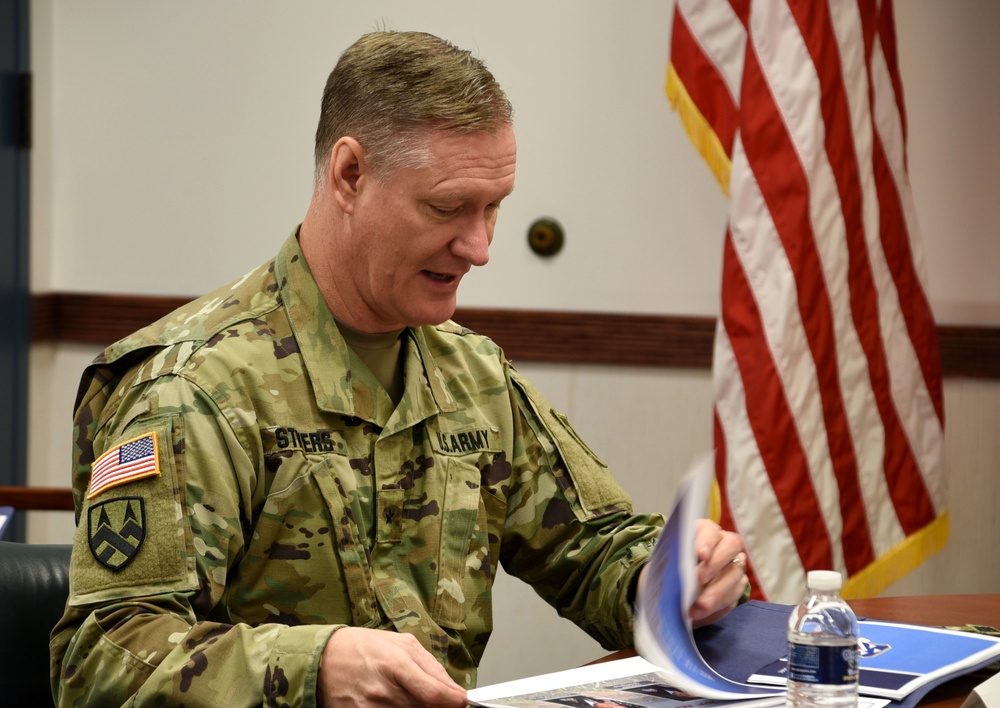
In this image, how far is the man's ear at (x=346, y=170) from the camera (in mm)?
1314

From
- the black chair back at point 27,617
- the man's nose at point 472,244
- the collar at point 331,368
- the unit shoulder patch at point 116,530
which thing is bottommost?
the black chair back at point 27,617

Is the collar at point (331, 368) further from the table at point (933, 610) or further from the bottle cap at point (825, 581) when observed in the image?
the bottle cap at point (825, 581)

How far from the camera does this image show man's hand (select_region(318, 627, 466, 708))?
3.28ft

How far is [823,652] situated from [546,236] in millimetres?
1906

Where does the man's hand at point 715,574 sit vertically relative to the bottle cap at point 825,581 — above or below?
below

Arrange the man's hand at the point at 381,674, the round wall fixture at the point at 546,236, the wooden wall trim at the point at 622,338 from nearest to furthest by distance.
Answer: the man's hand at the point at 381,674 → the wooden wall trim at the point at 622,338 → the round wall fixture at the point at 546,236

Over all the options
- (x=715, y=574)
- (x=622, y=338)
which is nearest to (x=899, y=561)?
(x=622, y=338)

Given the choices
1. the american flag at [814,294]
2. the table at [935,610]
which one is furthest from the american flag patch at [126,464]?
the american flag at [814,294]

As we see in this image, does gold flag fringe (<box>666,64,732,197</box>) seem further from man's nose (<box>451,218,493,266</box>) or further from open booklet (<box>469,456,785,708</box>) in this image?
open booklet (<box>469,456,785,708</box>)

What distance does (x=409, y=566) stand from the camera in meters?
1.36

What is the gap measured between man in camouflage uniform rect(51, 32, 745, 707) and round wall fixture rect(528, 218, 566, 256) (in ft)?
4.45

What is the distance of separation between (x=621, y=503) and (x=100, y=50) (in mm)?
2116

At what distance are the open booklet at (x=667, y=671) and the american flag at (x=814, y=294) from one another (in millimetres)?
1201

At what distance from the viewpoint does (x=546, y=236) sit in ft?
9.36
